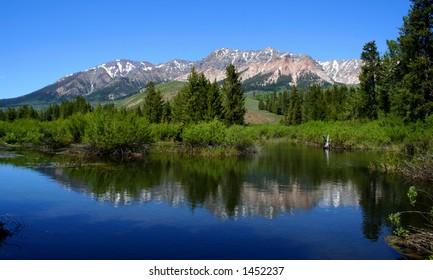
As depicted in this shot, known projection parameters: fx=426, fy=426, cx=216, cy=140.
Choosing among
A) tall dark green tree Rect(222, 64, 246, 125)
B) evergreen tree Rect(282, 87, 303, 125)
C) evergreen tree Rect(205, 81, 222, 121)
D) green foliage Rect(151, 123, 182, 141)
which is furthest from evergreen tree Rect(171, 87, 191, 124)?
evergreen tree Rect(282, 87, 303, 125)

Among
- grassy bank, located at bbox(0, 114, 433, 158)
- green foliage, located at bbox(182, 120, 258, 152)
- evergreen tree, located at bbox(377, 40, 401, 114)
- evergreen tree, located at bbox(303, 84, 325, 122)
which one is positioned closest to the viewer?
grassy bank, located at bbox(0, 114, 433, 158)

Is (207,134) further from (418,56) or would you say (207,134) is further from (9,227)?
(9,227)

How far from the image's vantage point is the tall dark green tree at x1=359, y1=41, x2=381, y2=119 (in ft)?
283

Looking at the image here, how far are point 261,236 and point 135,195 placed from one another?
12710 millimetres

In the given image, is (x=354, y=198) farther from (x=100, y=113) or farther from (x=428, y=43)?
(x=100, y=113)

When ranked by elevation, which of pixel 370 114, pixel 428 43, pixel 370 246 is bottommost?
pixel 370 246

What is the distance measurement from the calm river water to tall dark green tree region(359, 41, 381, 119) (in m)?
49.2

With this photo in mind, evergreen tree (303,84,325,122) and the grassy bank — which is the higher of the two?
evergreen tree (303,84,325,122)

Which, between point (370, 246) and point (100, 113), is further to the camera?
point (100, 113)

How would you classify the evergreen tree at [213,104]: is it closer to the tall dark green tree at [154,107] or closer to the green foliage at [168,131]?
the green foliage at [168,131]

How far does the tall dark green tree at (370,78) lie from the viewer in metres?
86.2

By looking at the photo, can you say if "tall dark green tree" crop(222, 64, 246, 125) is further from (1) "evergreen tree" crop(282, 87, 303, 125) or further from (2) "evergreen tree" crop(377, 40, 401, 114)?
(1) "evergreen tree" crop(282, 87, 303, 125)

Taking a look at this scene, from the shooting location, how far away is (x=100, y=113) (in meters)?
59.1
